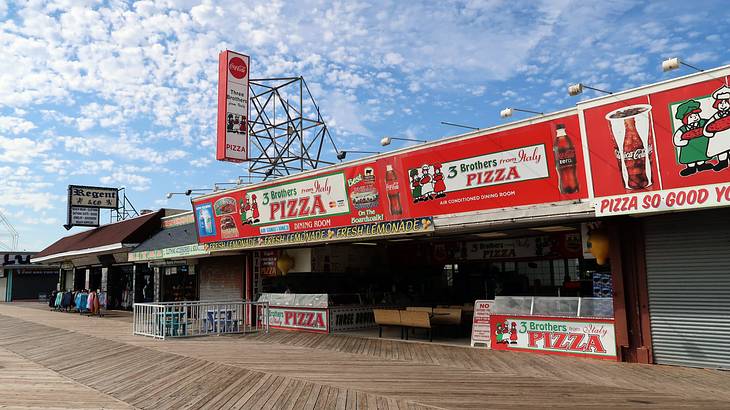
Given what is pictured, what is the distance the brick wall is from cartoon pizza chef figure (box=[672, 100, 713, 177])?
15942mm

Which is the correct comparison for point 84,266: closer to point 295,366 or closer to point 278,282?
point 278,282

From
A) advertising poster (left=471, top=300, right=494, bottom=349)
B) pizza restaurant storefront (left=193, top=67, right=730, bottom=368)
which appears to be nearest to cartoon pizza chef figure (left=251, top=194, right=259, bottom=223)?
pizza restaurant storefront (left=193, top=67, right=730, bottom=368)

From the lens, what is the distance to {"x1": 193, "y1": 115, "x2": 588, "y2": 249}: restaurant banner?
35.4 feet

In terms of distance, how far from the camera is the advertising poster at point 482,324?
12555 mm

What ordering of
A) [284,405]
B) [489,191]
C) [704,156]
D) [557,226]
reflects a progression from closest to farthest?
1. [284,405]
2. [704,156]
3. [489,191]
4. [557,226]

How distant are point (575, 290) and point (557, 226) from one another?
11.5ft

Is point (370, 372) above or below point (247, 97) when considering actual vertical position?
below

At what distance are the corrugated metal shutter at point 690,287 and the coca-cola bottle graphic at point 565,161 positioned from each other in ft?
5.15

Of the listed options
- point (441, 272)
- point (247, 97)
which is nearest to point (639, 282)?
point (441, 272)

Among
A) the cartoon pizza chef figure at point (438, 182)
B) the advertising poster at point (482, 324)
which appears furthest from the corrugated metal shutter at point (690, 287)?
the cartoon pizza chef figure at point (438, 182)

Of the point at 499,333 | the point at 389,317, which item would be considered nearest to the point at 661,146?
the point at 499,333

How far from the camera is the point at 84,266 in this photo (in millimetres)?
34188

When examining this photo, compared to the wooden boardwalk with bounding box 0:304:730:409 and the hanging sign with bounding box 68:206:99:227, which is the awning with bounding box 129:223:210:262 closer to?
the wooden boardwalk with bounding box 0:304:730:409

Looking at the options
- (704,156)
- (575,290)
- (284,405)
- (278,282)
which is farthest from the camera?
(278,282)
